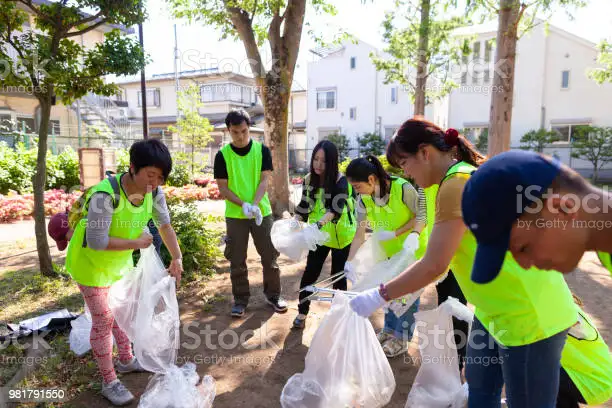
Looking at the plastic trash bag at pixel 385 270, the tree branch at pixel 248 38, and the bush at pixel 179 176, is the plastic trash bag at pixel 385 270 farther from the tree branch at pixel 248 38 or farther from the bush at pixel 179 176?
the bush at pixel 179 176

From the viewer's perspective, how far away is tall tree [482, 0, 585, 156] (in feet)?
19.0

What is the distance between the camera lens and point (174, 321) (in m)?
2.45

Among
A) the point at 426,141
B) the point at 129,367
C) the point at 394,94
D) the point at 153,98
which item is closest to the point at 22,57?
the point at 129,367

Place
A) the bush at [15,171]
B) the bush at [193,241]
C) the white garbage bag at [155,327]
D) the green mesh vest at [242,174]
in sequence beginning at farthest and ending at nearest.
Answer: the bush at [15,171] → the bush at [193,241] → the green mesh vest at [242,174] → the white garbage bag at [155,327]

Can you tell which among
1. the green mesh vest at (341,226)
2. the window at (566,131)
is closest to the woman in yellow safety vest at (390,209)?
the green mesh vest at (341,226)

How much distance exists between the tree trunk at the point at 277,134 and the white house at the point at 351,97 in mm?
14598

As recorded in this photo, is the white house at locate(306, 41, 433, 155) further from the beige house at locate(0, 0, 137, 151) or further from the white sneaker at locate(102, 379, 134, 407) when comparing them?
the white sneaker at locate(102, 379, 134, 407)

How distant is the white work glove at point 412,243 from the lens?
8.52 feet

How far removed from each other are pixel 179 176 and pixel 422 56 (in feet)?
26.3

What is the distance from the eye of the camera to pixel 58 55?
160 inches

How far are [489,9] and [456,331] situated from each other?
5843 mm

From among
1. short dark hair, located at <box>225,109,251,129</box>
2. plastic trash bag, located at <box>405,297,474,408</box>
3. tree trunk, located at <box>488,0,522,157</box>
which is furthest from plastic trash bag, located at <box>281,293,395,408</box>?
tree trunk, located at <box>488,0,522,157</box>

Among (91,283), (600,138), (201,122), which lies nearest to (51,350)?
(91,283)

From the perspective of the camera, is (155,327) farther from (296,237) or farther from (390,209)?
(390,209)
